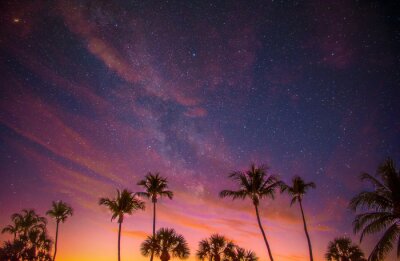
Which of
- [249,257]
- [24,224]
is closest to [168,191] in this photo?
[249,257]

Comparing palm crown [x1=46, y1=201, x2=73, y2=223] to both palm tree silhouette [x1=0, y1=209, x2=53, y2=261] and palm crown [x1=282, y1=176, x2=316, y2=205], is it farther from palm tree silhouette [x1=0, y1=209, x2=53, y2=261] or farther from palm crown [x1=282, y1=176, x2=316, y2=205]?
palm crown [x1=282, y1=176, x2=316, y2=205]

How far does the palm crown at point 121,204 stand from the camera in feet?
116

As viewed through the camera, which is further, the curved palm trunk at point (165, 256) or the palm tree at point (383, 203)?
the curved palm trunk at point (165, 256)

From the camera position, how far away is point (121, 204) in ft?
117

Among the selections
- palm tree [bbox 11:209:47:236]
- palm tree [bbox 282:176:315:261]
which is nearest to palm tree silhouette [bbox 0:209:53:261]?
palm tree [bbox 11:209:47:236]

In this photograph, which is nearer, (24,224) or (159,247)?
(159,247)

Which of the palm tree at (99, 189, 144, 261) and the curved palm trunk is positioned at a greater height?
the palm tree at (99, 189, 144, 261)

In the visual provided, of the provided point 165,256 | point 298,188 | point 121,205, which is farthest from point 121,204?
point 298,188

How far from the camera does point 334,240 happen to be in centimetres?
3762

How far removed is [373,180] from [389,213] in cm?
258

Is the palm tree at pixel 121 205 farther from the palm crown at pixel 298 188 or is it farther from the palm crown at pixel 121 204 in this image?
the palm crown at pixel 298 188

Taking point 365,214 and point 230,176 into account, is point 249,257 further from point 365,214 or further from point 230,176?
point 365,214

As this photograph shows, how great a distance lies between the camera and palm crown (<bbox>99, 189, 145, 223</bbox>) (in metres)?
35.2

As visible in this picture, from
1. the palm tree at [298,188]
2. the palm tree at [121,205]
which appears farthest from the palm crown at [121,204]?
the palm tree at [298,188]
